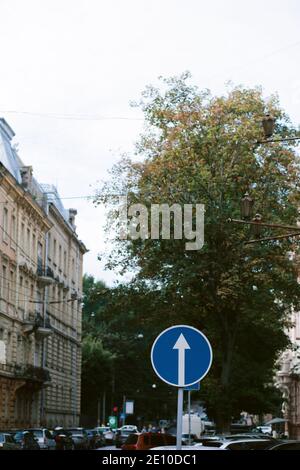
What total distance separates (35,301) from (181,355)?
47211 millimetres

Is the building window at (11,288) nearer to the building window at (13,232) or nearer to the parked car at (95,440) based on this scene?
the building window at (13,232)

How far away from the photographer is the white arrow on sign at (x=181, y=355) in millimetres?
8320

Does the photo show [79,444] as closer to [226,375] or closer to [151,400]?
[226,375]

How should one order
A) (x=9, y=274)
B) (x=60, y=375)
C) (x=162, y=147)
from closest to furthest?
(x=162, y=147)
(x=9, y=274)
(x=60, y=375)

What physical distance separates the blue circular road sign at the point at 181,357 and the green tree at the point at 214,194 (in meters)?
25.7

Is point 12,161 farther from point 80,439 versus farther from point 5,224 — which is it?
point 80,439

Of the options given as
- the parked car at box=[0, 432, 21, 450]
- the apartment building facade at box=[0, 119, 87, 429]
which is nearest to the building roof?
the apartment building facade at box=[0, 119, 87, 429]

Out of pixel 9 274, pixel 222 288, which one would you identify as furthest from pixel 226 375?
pixel 9 274

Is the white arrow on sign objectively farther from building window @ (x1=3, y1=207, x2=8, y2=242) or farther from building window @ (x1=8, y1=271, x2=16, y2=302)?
building window @ (x1=8, y1=271, x2=16, y2=302)

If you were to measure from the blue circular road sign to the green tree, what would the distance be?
2567 centimetres

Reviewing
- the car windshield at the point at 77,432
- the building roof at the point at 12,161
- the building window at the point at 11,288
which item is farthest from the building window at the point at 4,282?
the car windshield at the point at 77,432

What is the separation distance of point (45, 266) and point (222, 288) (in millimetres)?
25797

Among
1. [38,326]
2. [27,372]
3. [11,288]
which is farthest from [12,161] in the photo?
[27,372]
